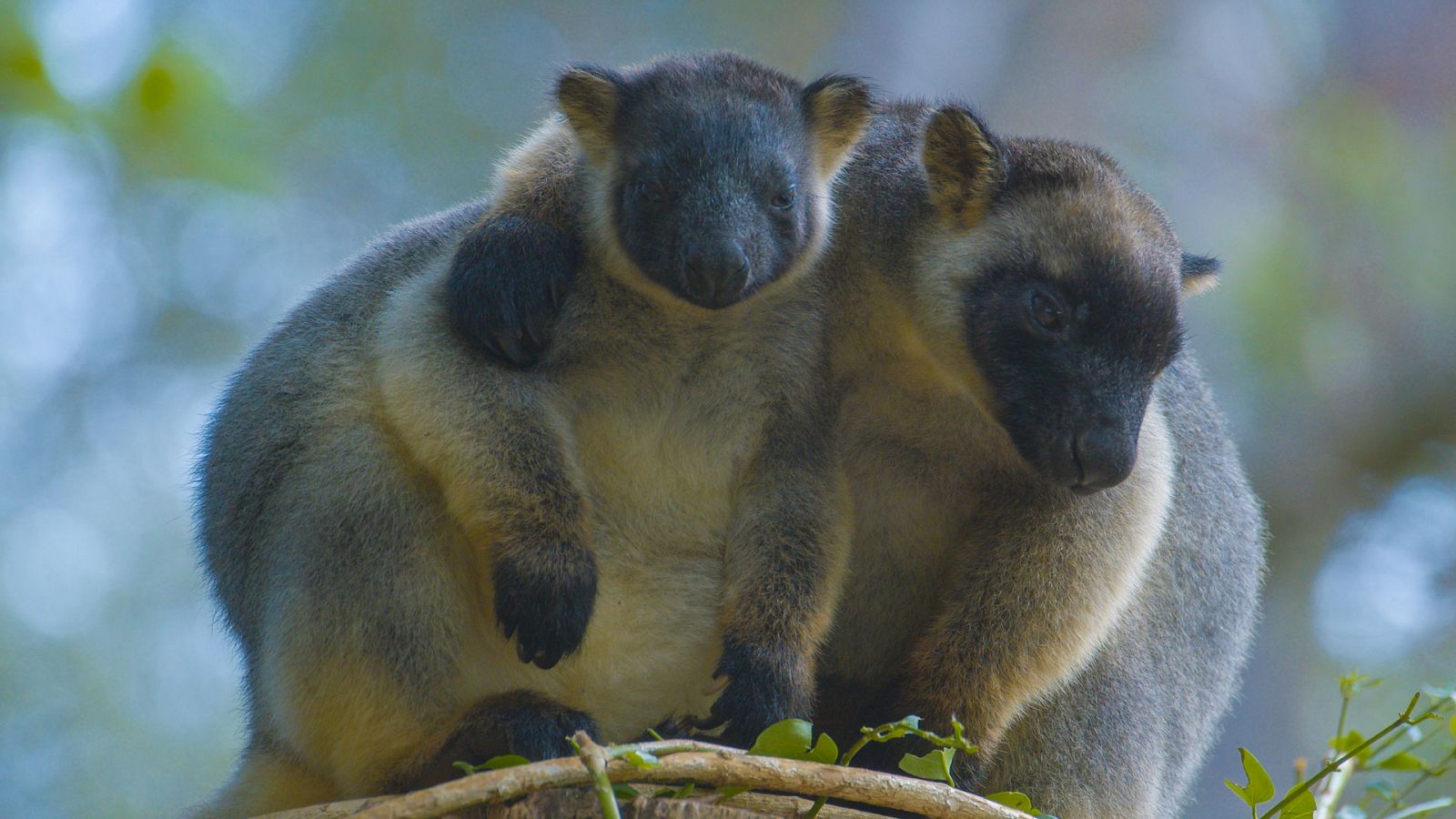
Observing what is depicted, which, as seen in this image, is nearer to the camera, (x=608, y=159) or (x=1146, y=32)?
(x=608, y=159)

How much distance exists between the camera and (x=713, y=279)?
4.04 meters

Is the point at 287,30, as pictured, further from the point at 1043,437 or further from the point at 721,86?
the point at 1043,437

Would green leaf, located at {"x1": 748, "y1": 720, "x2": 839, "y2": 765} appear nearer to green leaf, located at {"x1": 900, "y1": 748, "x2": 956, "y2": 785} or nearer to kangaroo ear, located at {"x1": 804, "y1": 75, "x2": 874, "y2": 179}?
green leaf, located at {"x1": 900, "y1": 748, "x2": 956, "y2": 785}

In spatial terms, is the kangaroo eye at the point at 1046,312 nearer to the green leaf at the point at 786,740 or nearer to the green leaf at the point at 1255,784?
the green leaf at the point at 1255,784

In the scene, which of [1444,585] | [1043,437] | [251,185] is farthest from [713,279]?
[1444,585]

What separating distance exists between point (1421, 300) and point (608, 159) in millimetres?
8844

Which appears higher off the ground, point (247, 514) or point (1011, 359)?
point (1011, 359)

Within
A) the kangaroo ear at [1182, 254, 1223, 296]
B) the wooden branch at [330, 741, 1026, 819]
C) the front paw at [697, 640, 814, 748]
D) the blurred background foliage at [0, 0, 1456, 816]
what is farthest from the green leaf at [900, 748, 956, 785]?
the blurred background foliage at [0, 0, 1456, 816]

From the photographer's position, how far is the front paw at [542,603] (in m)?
3.97

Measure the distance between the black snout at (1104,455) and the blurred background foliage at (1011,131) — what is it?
271 inches

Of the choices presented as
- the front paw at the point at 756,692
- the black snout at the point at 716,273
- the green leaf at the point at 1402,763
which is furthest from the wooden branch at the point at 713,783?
the black snout at the point at 716,273

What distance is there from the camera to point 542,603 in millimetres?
3980

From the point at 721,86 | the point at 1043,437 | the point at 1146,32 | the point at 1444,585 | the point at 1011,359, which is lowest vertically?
the point at 1043,437

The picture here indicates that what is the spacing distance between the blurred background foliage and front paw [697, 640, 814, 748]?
6654mm
